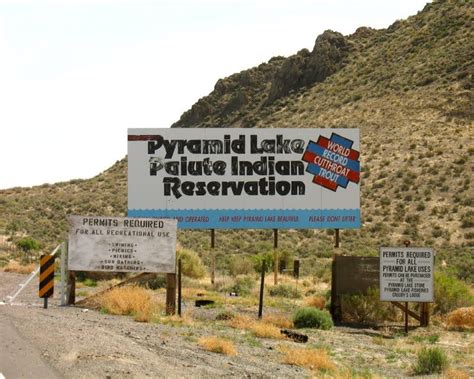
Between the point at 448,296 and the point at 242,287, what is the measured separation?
25.3 ft

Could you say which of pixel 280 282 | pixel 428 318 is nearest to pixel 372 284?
pixel 428 318

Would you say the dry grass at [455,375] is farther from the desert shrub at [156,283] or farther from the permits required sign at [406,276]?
the desert shrub at [156,283]

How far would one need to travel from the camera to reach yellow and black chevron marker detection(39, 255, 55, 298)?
20.9 m

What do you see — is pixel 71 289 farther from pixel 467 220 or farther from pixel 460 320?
pixel 467 220

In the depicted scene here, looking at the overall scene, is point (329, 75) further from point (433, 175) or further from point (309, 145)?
point (309, 145)

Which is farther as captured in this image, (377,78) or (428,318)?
(377,78)

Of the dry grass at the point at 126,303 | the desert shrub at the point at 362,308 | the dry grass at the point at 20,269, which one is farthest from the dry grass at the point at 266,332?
the dry grass at the point at 20,269

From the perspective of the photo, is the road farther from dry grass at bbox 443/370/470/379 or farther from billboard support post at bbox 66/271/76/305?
billboard support post at bbox 66/271/76/305

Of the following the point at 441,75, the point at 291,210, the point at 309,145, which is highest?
the point at 441,75

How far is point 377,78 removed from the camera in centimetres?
7638

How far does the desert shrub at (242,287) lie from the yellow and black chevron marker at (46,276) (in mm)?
9881

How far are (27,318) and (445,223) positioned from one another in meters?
38.1

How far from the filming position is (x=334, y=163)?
34312mm

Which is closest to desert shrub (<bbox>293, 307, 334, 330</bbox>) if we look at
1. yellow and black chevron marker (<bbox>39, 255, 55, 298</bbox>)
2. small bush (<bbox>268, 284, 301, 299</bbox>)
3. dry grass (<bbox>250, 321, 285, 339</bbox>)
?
dry grass (<bbox>250, 321, 285, 339</bbox>)
